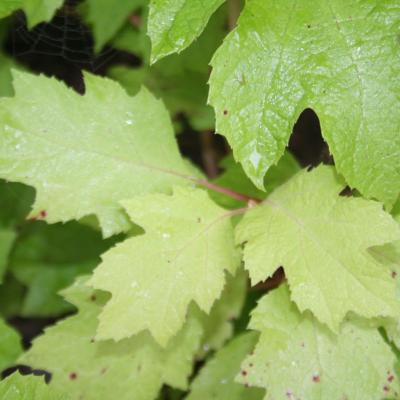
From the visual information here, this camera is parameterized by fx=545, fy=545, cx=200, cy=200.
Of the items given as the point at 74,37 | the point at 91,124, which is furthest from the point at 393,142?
the point at 74,37

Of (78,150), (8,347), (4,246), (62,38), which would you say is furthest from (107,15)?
(8,347)

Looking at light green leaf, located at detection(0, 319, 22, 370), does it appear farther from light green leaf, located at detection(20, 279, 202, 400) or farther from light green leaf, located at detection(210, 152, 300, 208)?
light green leaf, located at detection(210, 152, 300, 208)

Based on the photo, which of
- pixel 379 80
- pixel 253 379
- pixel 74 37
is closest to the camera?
pixel 379 80

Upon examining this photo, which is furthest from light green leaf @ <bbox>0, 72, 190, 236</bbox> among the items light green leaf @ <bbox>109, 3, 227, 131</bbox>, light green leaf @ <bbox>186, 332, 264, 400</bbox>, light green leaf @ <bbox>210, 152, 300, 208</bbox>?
light green leaf @ <bbox>109, 3, 227, 131</bbox>

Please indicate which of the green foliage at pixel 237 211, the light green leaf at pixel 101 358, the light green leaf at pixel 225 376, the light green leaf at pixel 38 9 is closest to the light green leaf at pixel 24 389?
the green foliage at pixel 237 211

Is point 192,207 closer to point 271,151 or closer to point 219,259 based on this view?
point 219,259

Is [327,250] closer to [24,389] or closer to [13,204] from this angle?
[24,389]
